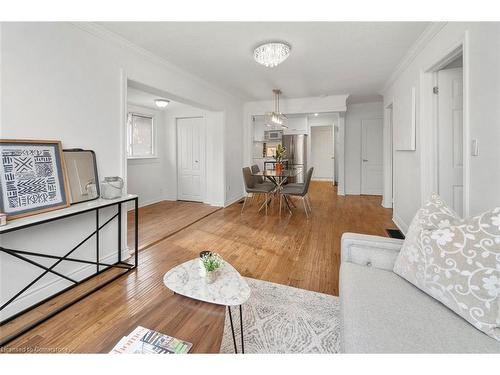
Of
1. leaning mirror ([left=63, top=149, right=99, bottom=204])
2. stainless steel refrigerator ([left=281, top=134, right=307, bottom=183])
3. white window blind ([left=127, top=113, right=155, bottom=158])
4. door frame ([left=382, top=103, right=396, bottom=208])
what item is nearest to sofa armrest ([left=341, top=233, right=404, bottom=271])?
leaning mirror ([left=63, top=149, right=99, bottom=204])

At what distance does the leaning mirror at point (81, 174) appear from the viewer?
81.6 inches

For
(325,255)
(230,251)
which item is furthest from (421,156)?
(230,251)

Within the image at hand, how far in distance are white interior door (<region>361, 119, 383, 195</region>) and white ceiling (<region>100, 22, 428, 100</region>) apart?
211 centimetres

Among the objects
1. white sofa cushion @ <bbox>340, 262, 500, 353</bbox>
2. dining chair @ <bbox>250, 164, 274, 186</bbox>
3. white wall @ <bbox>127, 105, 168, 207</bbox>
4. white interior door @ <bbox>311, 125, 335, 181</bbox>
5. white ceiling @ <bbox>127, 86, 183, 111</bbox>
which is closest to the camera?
white sofa cushion @ <bbox>340, 262, 500, 353</bbox>

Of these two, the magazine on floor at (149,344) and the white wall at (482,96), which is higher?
the white wall at (482,96)

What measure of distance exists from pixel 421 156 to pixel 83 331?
3483mm

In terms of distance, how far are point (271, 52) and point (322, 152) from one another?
8.24 metres

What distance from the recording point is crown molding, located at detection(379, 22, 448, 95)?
2.32 meters

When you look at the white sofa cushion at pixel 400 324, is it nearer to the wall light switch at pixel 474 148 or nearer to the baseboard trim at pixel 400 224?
the wall light switch at pixel 474 148

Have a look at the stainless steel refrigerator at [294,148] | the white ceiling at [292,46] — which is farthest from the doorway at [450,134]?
the stainless steel refrigerator at [294,148]

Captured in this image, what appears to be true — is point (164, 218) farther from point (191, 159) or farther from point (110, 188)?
point (110, 188)

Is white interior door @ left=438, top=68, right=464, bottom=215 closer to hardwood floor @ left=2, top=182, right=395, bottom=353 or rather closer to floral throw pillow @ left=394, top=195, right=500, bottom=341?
hardwood floor @ left=2, top=182, right=395, bottom=353

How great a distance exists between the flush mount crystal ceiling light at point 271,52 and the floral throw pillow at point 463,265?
224 centimetres

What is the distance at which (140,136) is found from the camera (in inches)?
214
